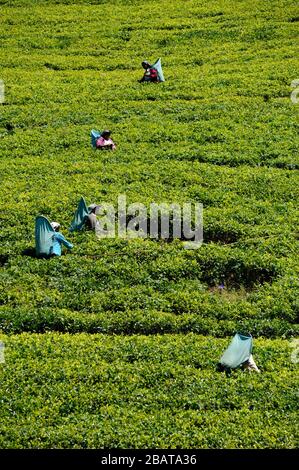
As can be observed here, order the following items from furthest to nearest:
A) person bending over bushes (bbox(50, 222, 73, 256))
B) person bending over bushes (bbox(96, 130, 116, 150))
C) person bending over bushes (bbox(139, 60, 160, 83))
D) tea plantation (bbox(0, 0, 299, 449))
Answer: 1. person bending over bushes (bbox(139, 60, 160, 83))
2. person bending over bushes (bbox(96, 130, 116, 150))
3. person bending over bushes (bbox(50, 222, 73, 256))
4. tea plantation (bbox(0, 0, 299, 449))

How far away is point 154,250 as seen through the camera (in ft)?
63.1

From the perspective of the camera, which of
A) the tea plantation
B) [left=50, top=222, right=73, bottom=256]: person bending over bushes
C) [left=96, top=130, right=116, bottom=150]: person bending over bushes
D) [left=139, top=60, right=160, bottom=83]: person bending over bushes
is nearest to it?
the tea plantation

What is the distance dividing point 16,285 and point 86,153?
7.93 metres

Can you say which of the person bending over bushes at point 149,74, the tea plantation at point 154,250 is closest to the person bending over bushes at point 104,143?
the tea plantation at point 154,250

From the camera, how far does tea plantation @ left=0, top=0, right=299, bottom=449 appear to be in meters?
14.1

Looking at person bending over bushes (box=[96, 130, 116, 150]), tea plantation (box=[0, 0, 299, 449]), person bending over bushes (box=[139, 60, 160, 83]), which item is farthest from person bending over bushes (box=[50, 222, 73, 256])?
person bending over bushes (box=[139, 60, 160, 83])

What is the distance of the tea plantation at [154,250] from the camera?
14102 mm

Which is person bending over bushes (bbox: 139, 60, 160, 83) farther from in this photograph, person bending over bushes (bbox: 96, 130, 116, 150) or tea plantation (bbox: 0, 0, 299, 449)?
person bending over bushes (bbox: 96, 130, 116, 150)

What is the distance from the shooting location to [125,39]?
36094mm

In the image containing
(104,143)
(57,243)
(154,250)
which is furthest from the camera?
(104,143)

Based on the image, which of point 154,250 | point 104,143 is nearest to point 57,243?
point 154,250

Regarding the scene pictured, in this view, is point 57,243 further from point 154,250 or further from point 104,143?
point 104,143

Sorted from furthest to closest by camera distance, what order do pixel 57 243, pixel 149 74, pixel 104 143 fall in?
pixel 149 74 < pixel 104 143 < pixel 57 243
